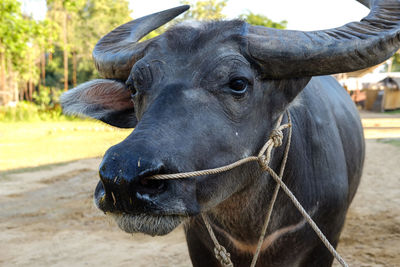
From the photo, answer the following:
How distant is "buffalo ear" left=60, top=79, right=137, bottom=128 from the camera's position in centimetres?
220

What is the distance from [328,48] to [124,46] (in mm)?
1171

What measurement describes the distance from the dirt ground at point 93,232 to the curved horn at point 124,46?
4.33 feet

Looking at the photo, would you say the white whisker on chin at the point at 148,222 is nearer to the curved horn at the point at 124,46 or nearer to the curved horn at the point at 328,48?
the curved horn at the point at 328,48

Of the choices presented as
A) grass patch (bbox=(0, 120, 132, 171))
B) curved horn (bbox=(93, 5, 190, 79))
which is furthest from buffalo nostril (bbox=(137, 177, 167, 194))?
grass patch (bbox=(0, 120, 132, 171))

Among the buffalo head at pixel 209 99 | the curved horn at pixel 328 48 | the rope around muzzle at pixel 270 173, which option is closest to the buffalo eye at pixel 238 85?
the buffalo head at pixel 209 99

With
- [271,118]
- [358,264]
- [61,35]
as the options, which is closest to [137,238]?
[358,264]

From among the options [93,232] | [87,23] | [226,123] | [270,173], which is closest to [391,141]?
[93,232]

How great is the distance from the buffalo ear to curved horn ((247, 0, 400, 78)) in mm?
877

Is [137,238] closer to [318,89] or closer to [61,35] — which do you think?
[318,89]

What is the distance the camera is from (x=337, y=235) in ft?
7.72

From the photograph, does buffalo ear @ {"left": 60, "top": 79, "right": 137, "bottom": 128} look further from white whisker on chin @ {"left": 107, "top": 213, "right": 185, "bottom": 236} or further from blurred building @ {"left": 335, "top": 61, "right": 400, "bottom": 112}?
blurred building @ {"left": 335, "top": 61, "right": 400, "bottom": 112}

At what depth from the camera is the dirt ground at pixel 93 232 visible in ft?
12.1

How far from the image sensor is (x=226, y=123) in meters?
1.61

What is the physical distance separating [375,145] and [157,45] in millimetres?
8773
